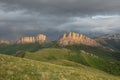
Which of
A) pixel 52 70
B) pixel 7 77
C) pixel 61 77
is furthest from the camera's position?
pixel 52 70

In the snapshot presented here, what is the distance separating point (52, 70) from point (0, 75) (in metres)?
8.58

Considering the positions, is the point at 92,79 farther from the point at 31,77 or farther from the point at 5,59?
the point at 5,59

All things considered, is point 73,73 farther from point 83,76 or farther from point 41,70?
point 41,70

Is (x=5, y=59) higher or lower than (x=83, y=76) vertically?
higher

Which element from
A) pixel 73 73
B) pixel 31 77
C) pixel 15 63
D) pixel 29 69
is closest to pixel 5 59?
pixel 15 63

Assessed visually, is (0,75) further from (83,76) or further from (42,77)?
(83,76)

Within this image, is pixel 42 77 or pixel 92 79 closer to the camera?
pixel 42 77

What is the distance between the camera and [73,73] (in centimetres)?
3866

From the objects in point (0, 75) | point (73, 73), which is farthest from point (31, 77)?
point (73, 73)

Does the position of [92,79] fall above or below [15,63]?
below

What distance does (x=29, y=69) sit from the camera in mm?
36344

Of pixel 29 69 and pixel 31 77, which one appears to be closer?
pixel 31 77

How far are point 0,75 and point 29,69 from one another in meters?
4.85

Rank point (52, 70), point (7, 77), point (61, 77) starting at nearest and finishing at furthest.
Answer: point (7, 77), point (61, 77), point (52, 70)
